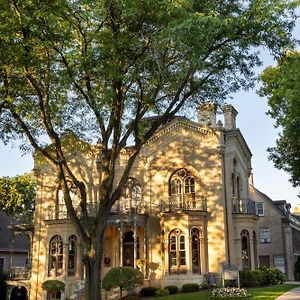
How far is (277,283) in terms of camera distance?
2748cm

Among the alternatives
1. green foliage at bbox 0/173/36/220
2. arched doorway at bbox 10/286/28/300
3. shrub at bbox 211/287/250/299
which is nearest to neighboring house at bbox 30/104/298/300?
shrub at bbox 211/287/250/299

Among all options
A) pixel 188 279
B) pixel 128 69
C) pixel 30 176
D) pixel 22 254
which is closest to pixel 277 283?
pixel 188 279

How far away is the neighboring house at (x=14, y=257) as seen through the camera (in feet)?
103

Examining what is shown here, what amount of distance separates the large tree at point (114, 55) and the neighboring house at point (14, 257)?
627 inches

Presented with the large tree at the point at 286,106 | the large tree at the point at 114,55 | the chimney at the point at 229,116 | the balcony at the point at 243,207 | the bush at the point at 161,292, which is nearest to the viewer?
the large tree at the point at 114,55

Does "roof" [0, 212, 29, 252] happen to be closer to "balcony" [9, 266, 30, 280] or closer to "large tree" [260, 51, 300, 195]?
"balcony" [9, 266, 30, 280]

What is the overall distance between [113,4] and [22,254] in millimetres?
33909

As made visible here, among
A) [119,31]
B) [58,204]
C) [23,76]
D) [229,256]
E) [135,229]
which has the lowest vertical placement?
[229,256]

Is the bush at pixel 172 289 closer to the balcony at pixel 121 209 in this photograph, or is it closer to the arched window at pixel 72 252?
the balcony at pixel 121 209

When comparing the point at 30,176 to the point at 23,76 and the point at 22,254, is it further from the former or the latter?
the point at 23,76

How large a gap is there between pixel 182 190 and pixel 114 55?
1519 centimetres

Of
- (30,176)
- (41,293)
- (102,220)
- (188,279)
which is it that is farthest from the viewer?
(30,176)

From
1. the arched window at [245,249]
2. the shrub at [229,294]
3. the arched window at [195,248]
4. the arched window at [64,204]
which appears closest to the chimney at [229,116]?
the arched window at [245,249]

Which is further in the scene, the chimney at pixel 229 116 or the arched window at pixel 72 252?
the chimney at pixel 229 116
